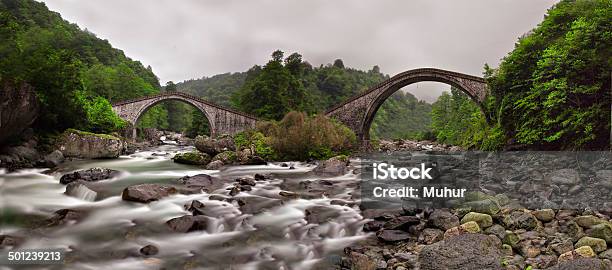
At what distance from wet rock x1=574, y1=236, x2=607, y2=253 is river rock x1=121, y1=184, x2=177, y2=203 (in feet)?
32.2

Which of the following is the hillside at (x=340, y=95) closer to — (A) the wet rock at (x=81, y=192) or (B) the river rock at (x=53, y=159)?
(B) the river rock at (x=53, y=159)

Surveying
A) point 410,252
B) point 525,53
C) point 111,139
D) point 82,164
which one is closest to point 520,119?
point 525,53

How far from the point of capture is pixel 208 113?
4384 cm

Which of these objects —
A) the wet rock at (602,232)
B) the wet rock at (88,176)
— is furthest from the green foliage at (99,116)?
the wet rock at (602,232)

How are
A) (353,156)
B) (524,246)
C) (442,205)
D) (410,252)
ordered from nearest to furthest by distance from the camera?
(524,246)
(410,252)
(442,205)
(353,156)

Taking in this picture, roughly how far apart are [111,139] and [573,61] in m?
23.6

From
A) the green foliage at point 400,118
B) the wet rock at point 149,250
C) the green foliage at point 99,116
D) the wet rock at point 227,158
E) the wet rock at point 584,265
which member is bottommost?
the wet rock at point 149,250

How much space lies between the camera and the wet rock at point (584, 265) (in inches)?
184

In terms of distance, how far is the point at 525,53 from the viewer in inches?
459

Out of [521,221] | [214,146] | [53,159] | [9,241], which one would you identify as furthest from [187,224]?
[214,146]

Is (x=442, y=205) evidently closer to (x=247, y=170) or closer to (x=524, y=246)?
(x=524, y=246)

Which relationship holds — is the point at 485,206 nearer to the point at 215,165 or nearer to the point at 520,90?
the point at 520,90

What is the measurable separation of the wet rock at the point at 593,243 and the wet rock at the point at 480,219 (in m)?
1.35

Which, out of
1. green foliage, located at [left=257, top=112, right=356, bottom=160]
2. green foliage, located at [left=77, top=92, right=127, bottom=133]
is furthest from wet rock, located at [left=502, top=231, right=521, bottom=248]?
green foliage, located at [left=77, top=92, right=127, bottom=133]
